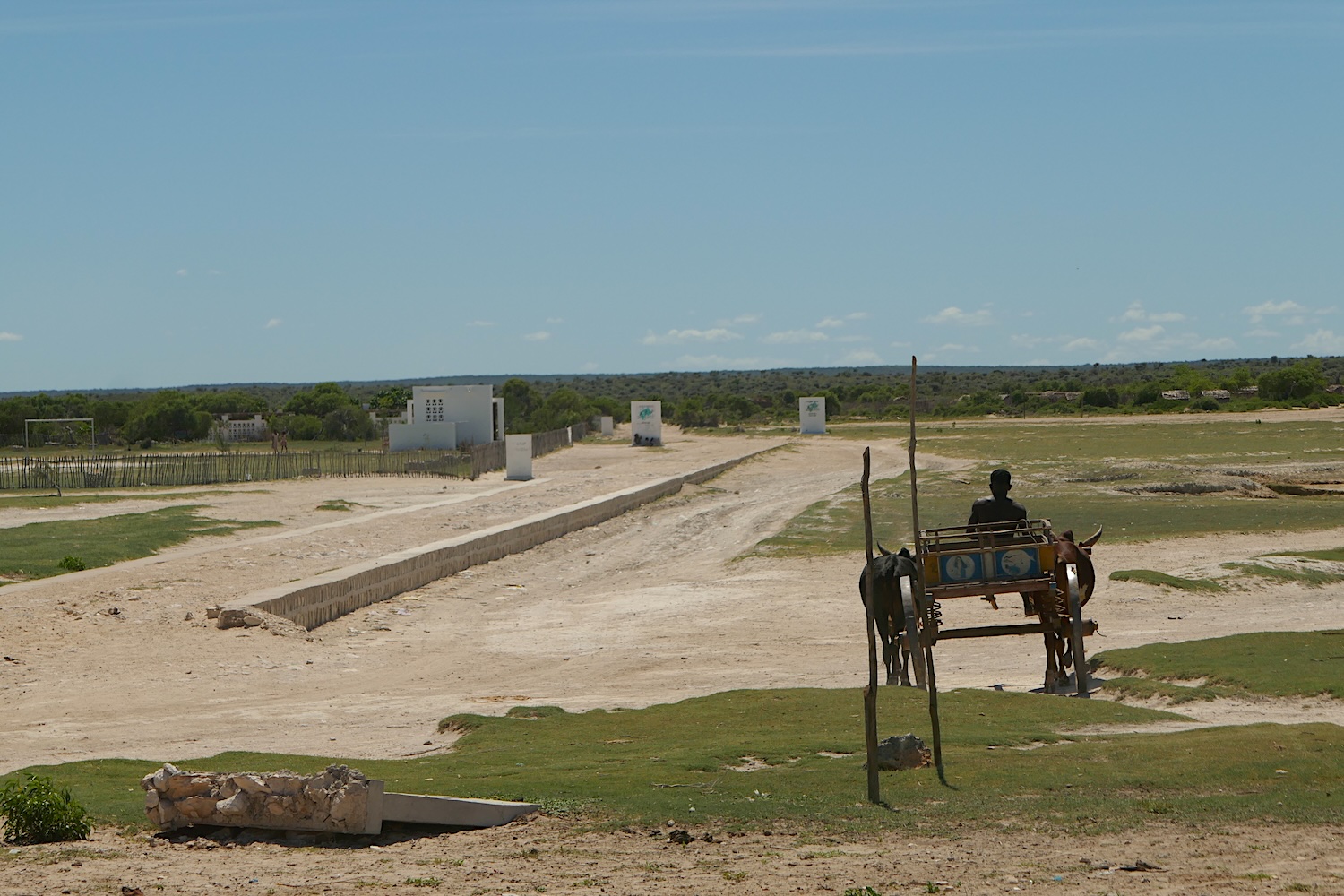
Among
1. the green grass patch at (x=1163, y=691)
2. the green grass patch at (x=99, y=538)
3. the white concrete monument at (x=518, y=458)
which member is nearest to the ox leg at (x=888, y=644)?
the green grass patch at (x=1163, y=691)

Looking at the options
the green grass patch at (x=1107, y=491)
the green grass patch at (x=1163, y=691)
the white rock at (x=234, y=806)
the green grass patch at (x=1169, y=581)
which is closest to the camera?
the white rock at (x=234, y=806)

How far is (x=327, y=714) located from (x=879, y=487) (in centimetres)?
2771

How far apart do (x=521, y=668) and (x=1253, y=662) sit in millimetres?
8786

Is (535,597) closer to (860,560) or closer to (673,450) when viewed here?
(860,560)

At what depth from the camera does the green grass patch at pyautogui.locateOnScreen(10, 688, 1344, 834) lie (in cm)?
833

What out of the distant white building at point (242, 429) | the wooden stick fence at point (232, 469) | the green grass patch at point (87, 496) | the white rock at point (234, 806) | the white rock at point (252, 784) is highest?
the distant white building at point (242, 429)

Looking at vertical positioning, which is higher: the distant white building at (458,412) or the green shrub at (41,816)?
the distant white building at (458,412)

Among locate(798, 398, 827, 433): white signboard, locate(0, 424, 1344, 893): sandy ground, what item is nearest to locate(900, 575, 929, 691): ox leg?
locate(0, 424, 1344, 893): sandy ground

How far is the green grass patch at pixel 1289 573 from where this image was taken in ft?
71.1

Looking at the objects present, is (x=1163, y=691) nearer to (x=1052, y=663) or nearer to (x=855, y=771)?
(x=1052, y=663)

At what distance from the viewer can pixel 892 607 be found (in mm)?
13547

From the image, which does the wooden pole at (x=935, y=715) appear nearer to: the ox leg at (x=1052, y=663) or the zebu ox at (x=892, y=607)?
the zebu ox at (x=892, y=607)

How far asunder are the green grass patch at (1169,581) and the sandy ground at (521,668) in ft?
1.10

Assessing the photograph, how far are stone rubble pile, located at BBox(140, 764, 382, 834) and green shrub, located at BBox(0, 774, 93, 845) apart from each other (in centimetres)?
44
